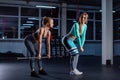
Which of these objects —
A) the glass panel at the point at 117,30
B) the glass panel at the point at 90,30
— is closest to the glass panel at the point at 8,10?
the glass panel at the point at 90,30

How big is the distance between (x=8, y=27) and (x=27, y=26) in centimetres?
115

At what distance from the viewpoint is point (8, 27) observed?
56.4 ft

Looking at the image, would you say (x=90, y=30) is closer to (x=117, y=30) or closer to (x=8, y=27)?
(x=117, y=30)

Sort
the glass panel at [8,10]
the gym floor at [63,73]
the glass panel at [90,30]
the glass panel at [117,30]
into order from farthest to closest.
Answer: the glass panel at [90,30], the glass panel at [117,30], the glass panel at [8,10], the gym floor at [63,73]

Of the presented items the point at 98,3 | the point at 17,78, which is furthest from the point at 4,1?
the point at 17,78

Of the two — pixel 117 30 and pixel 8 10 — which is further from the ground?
pixel 8 10

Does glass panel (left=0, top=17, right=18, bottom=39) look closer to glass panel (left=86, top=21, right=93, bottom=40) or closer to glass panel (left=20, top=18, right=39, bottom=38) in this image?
glass panel (left=20, top=18, right=39, bottom=38)

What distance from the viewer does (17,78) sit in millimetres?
6168

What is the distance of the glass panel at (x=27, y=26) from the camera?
17330mm

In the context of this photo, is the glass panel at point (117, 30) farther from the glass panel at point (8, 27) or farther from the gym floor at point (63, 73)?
the gym floor at point (63, 73)

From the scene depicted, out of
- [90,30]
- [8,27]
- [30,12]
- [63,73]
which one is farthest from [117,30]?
[63,73]

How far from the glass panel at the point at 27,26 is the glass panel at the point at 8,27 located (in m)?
0.36

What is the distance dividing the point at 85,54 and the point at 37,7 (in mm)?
4328

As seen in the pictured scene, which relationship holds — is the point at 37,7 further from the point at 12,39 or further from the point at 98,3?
the point at 98,3
